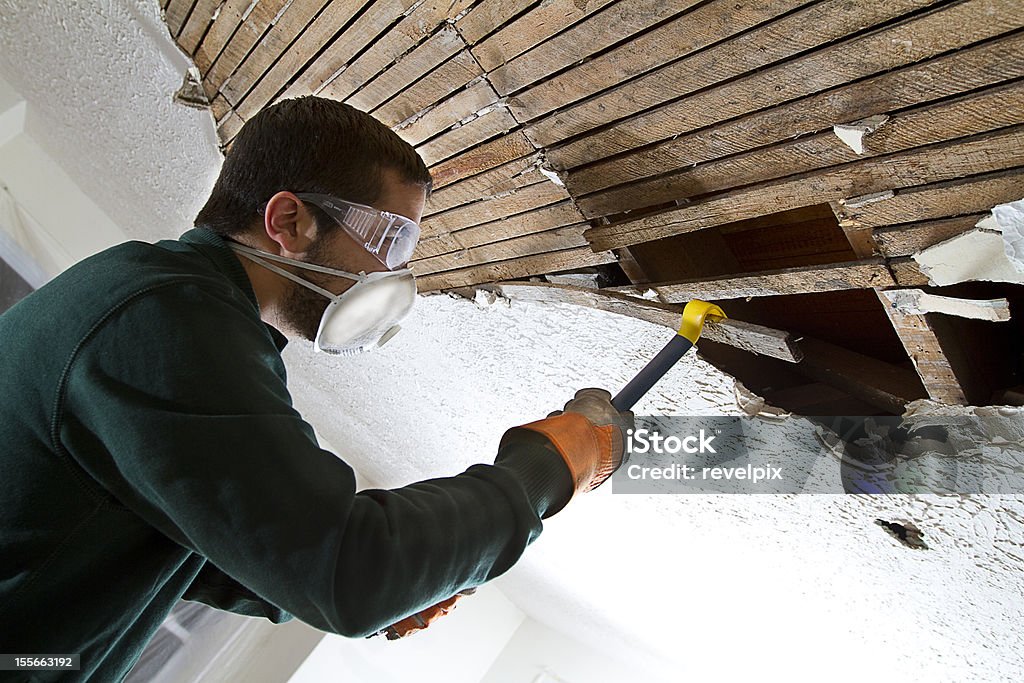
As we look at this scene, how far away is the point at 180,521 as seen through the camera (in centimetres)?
69

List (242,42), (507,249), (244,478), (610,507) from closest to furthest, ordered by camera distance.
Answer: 1. (244,478)
2. (507,249)
3. (242,42)
4. (610,507)

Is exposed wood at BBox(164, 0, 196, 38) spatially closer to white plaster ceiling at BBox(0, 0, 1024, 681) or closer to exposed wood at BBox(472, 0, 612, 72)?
white plaster ceiling at BBox(0, 0, 1024, 681)

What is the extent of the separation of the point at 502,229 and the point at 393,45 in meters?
0.42

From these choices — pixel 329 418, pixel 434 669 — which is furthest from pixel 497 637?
pixel 329 418

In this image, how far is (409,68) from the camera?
1.26 m

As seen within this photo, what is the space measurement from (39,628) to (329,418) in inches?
122

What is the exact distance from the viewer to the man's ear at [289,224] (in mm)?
1104

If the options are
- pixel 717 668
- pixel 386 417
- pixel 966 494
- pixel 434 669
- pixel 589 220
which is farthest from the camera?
pixel 434 669

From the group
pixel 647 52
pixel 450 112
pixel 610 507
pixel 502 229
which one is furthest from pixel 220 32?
pixel 610 507

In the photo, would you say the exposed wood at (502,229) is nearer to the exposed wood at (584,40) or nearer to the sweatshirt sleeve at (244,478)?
the exposed wood at (584,40)

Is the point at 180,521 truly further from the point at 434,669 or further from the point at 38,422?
the point at 434,669

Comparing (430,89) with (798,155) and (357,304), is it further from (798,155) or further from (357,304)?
(798,155)

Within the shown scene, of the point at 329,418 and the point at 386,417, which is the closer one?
the point at 386,417

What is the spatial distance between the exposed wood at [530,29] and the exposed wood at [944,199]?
46 cm
